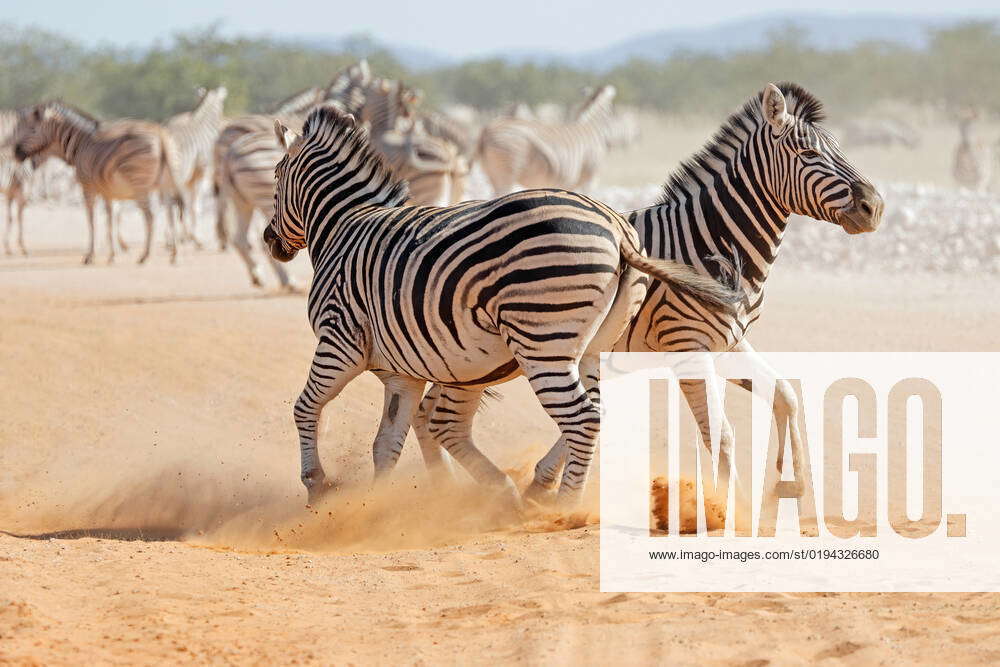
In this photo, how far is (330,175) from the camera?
22.6 feet

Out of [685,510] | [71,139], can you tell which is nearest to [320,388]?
[685,510]

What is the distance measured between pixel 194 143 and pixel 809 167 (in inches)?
576

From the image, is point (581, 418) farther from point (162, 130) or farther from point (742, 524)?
point (162, 130)

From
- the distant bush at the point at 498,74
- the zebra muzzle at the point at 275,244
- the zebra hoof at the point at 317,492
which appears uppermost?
the distant bush at the point at 498,74

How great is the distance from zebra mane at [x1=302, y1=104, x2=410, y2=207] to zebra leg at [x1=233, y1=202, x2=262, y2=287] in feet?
23.4

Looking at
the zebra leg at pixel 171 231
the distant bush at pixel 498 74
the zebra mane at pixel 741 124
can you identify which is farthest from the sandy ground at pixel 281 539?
the distant bush at pixel 498 74

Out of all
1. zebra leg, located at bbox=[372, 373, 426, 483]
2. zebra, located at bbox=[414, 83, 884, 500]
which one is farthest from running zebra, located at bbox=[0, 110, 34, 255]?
zebra, located at bbox=[414, 83, 884, 500]

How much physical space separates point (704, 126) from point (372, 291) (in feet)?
134

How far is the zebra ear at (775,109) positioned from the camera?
6199 millimetres

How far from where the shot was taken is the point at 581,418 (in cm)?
561

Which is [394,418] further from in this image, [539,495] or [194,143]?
[194,143]

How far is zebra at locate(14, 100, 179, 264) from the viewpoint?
1686cm

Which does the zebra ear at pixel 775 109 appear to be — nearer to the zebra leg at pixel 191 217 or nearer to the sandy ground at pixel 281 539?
the sandy ground at pixel 281 539

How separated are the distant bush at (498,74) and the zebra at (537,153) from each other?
50.0 ft
